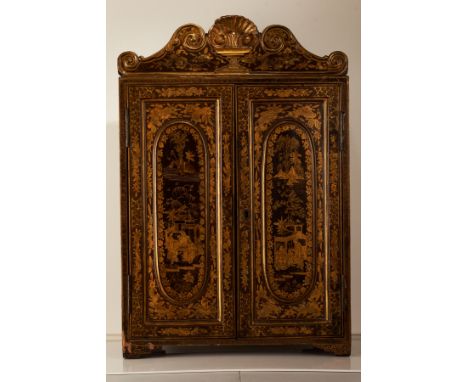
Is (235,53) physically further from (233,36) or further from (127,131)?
(127,131)

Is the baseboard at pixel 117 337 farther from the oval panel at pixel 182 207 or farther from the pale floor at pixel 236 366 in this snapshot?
the oval panel at pixel 182 207

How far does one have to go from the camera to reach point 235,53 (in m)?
3.68

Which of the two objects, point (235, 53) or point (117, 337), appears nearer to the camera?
point (235, 53)

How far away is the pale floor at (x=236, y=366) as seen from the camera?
3379 millimetres

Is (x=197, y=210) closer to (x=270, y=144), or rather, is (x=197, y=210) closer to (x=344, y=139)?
(x=270, y=144)

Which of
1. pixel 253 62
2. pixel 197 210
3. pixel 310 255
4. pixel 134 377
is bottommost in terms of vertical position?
pixel 134 377

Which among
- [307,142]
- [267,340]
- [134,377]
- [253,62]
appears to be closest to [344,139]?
[307,142]

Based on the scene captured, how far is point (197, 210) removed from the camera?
3619 millimetres

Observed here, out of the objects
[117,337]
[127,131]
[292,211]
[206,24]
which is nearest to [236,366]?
[292,211]

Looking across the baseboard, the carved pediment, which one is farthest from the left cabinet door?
the baseboard

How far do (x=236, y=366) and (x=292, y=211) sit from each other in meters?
0.93

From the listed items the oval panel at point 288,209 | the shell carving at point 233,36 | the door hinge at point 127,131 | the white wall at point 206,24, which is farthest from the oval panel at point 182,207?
the white wall at point 206,24

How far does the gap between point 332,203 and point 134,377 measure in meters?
1.45
